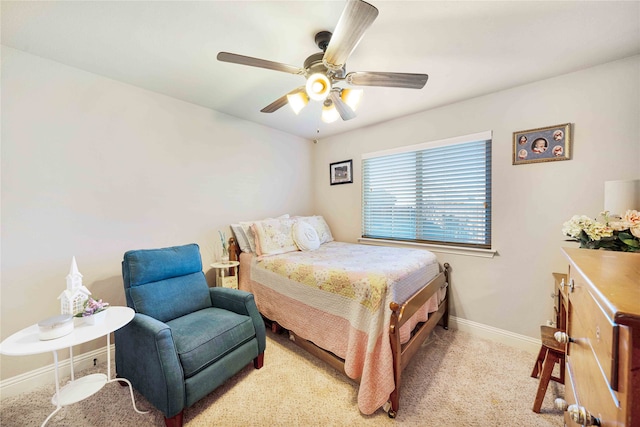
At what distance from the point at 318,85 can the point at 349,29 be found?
1.30 ft

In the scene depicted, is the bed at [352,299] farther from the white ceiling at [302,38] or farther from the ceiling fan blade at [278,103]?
the white ceiling at [302,38]

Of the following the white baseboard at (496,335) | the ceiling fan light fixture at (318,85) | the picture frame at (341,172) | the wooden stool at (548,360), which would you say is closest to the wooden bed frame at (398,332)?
the white baseboard at (496,335)

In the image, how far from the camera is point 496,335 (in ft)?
7.78

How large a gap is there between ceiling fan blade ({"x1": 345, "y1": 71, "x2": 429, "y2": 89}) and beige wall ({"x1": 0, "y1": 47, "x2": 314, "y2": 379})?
197cm

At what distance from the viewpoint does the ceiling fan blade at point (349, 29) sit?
3.37 feet

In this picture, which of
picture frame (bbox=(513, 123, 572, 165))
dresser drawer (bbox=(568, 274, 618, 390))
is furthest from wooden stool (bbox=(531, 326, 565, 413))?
picture frame (bbox=(513, 123, 572, 165))

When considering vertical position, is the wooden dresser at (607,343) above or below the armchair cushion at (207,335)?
above

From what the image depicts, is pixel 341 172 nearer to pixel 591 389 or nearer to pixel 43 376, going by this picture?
pixel 591 389

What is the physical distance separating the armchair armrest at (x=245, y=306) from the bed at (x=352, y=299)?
337 mm

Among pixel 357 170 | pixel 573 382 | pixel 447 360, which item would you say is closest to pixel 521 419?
pixel 447 360

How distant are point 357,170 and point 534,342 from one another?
2.66m

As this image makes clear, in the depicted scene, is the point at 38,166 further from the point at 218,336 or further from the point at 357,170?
the point at 357,170

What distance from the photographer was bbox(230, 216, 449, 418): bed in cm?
153

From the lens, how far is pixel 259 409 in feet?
5.17
